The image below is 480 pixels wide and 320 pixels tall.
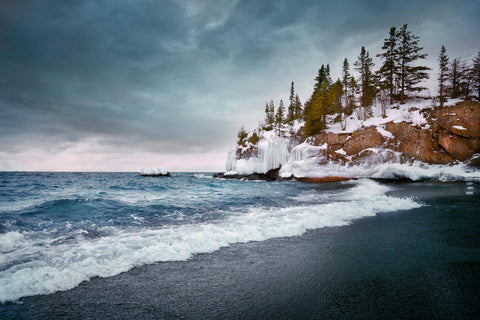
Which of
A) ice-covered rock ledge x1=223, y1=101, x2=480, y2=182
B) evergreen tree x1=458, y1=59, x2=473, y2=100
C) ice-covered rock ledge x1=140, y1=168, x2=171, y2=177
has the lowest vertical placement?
ice-covered rock ledge x1=140, y1=168, x2=171, y2=177

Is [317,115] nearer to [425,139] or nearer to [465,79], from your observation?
[425,139]

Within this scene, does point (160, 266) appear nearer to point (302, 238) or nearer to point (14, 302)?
point (14, 302)

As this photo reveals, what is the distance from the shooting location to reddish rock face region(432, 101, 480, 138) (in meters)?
27.8

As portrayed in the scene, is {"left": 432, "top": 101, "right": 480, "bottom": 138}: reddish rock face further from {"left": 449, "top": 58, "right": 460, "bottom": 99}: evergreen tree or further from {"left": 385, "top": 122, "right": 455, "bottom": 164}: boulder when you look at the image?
{"left": 449, "top": 58, "right": 460, "bottom": 99}: evergreen tree

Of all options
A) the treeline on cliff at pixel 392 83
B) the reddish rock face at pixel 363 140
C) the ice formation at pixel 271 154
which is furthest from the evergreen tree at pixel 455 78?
the ice formation at pixel 271 154

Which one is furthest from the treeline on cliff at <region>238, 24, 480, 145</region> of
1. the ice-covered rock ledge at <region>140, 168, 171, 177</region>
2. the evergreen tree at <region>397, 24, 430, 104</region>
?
the ice-covered rock ledge at <region>140, 168, 171, 177</region>

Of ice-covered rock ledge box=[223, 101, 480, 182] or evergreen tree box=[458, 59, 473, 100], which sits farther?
evergreen tree box=[458, 59, 473, 100]

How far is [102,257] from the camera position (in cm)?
454

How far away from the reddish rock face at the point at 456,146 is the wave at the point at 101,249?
30.1 m

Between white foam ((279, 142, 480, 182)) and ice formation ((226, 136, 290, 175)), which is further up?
ice formation ((226, 136, 290, 175))

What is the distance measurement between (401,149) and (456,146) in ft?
18.5

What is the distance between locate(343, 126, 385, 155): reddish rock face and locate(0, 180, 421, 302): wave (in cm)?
2908

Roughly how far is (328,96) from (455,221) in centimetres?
4271

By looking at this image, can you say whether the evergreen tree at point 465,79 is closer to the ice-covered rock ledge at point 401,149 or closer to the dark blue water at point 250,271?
the ice-covered rock ledge at point 401,149
